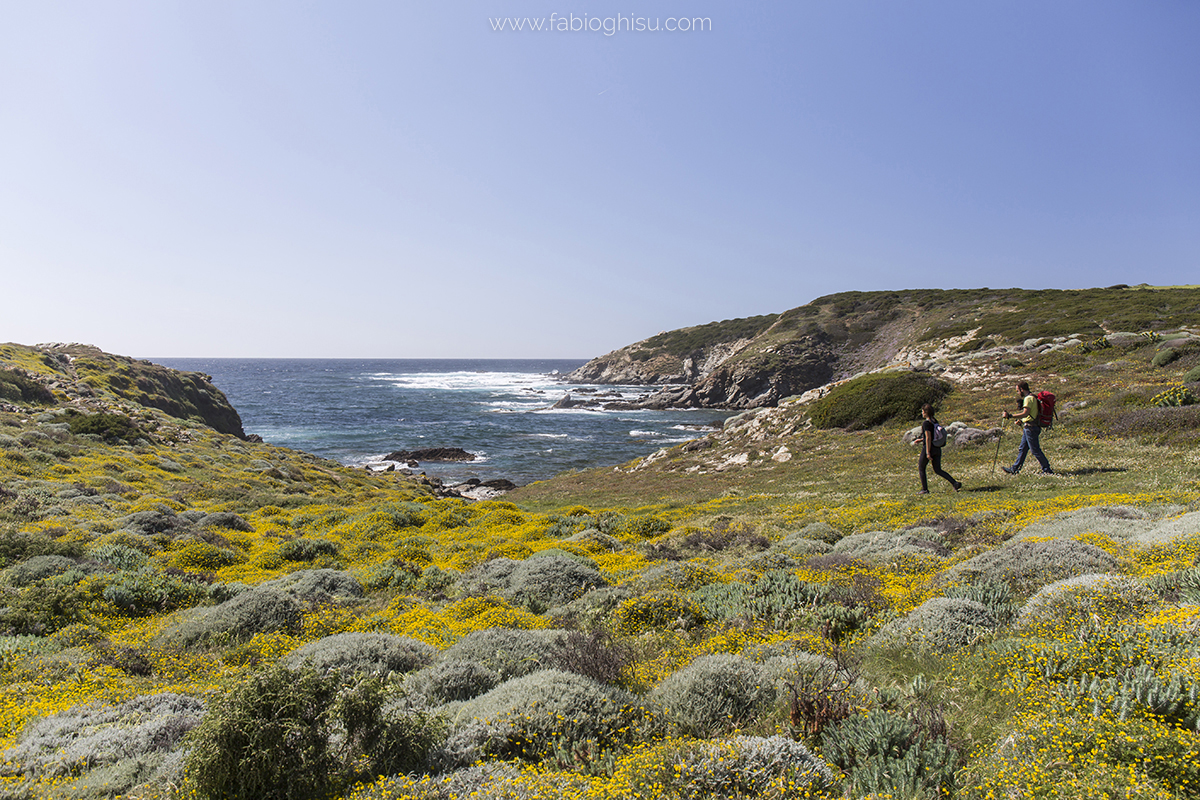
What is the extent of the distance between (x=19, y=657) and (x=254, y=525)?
Result: 37.1 feet

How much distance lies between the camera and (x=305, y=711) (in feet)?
14.2

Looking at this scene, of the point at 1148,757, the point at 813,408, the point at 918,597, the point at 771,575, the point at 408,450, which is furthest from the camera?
the point at 408,450

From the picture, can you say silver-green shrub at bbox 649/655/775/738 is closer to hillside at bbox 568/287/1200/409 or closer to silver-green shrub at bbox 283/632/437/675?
silver-green shrub at bbox 283/632/437/675

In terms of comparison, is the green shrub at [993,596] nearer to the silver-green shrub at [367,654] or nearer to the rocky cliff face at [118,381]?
the silver-green shrub at [367,654]

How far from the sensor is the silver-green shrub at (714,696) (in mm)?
4922

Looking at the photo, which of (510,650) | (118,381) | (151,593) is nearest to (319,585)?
(151,593)

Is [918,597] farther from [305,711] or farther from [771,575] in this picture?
[305,711]

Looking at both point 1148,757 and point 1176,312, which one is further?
point 1176,312

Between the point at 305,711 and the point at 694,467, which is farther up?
the point at 305,711

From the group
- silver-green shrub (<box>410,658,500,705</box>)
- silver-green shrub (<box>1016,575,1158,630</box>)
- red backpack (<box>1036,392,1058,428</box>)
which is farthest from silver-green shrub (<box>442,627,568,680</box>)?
red backpack (<box>1036,392,1058,428</box>)

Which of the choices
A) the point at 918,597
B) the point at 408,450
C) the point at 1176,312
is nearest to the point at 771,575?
the point at 918,597

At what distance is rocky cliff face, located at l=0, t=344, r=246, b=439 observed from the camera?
3612 cm

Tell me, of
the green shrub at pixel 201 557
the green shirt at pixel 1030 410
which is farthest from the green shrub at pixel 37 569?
the green shirt at pixel 1030 410

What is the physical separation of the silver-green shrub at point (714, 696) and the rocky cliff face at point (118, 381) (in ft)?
140
